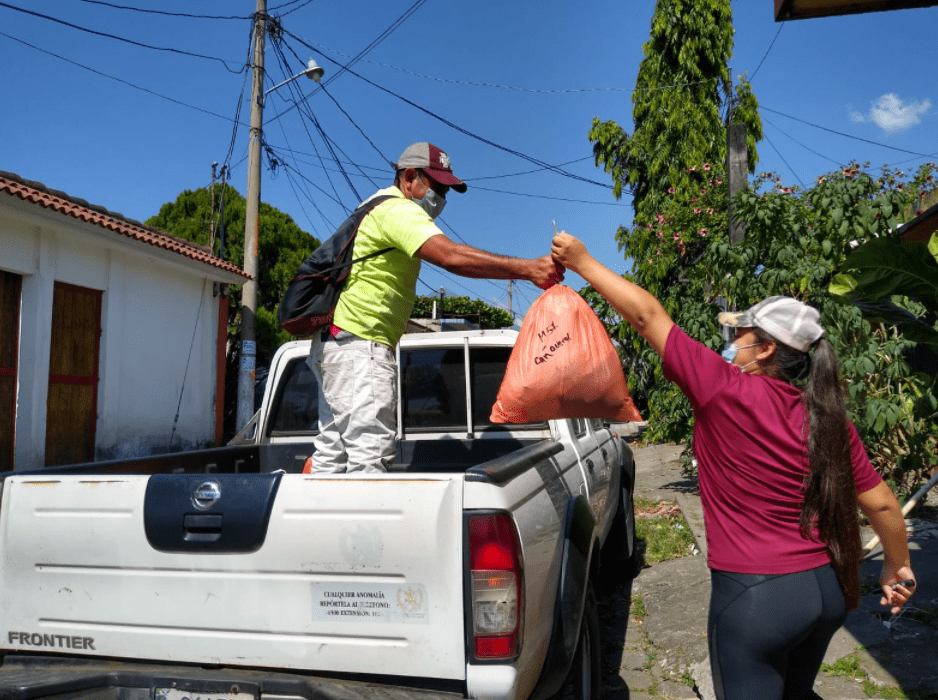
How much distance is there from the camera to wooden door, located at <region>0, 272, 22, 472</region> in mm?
9625

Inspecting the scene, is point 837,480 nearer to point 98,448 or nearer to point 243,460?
point 243,460

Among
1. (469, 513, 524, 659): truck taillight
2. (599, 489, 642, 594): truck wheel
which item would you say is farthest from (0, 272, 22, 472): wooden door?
(469, 513, 524, 659): truck taillight

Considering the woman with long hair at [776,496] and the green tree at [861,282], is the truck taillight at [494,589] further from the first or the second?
the green tree at [861,282]

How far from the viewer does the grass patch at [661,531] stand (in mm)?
6148

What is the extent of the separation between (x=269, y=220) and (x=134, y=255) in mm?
9729

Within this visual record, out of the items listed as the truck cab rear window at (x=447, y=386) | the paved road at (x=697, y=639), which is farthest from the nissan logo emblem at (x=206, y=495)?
the paved road at (x=697, y=639)

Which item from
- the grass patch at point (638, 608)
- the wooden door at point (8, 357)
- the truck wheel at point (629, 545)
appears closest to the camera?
the grass patch at point (638, 608)

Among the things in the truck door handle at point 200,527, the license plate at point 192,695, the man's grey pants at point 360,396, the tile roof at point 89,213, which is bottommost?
the license plate at point 192,695

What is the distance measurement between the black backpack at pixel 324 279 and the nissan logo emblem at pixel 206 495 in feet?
3.10

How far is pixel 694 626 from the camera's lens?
445 cm

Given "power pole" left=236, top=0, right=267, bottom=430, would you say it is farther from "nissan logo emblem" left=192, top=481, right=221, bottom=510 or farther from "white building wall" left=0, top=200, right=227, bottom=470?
"nissan logo emblem" left=192, top=481, right=221, bottom=510

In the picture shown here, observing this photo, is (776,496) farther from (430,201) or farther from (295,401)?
(295,401)

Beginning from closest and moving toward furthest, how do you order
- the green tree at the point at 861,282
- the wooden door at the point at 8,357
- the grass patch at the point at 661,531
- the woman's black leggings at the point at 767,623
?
1. the woman's black leggings at the point at 767,623
2. the green tree at the point at 861,282
3. the grass patch at the point at 661,531
4. the wooden door at the point at 8,357

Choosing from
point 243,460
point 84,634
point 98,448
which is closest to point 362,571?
point 84,634
